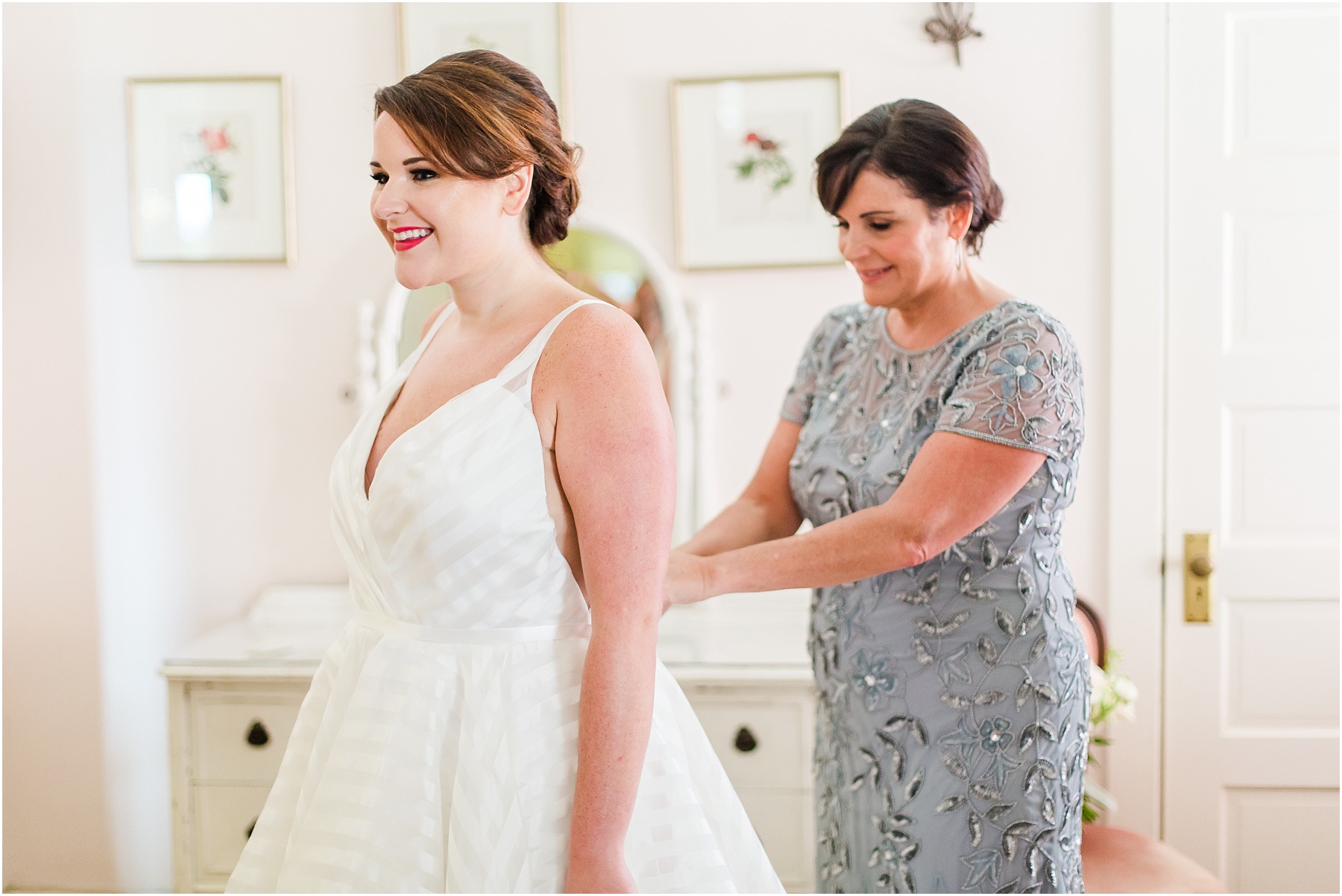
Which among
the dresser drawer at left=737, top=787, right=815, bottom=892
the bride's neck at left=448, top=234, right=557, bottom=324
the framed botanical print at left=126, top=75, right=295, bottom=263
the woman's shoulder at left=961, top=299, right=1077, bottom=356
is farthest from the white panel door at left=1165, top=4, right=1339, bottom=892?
the framed botanical print at left=126, top=75, right=295, bottom=263

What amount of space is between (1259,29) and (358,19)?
195 cm

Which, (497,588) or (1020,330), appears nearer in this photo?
(497,588)

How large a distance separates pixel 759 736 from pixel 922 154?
3.84 ft

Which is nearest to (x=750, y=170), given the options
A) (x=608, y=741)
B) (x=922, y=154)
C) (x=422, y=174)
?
(x=922, y=154)

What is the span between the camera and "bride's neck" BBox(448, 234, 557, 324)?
1.01m

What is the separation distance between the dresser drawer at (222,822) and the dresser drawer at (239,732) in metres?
0.03

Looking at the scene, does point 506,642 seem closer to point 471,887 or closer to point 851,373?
point 471,887

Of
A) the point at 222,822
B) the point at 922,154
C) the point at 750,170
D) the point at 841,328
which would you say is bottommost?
the point at 222,822

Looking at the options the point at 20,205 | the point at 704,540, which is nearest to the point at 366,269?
the point at 20,205

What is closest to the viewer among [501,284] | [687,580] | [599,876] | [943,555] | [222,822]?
[599,876]

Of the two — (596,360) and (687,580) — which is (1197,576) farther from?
(596,360)

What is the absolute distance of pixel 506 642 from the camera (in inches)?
37.7

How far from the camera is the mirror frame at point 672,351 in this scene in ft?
7.38

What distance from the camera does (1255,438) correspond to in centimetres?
221
